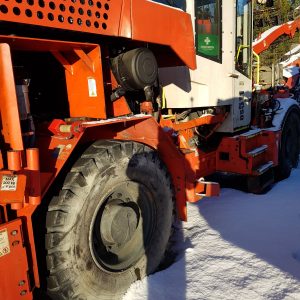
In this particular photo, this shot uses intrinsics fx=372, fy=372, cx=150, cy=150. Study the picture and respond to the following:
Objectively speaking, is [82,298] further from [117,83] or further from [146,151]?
[117,83]

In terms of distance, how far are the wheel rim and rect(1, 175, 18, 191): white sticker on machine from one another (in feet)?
2.23

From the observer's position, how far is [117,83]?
3.01m

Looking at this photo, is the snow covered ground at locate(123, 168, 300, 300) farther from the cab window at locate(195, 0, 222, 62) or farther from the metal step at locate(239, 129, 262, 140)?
the cab window at locate(195, 0, 222, 62)

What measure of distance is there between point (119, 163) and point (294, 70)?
938 cm

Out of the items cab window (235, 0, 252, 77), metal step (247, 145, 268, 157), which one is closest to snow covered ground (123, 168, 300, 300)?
metal step (247, 145, 268, 157)

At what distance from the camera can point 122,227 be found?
2.71 meters

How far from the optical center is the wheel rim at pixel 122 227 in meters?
2.60

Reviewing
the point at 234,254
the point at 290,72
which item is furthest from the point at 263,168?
the point at 290,72

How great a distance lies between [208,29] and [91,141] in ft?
7.81

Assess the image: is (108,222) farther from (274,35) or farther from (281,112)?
(274,35)

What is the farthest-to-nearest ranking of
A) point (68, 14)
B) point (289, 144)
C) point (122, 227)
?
point (289, 144) < point (122, 227) < point (68, 14)

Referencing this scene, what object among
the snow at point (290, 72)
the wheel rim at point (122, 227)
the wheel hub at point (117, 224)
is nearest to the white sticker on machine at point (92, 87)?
the wheel rim at point (122, 227)

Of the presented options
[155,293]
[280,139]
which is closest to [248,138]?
[280,139]

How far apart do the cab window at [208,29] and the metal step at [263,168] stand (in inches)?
59.9
